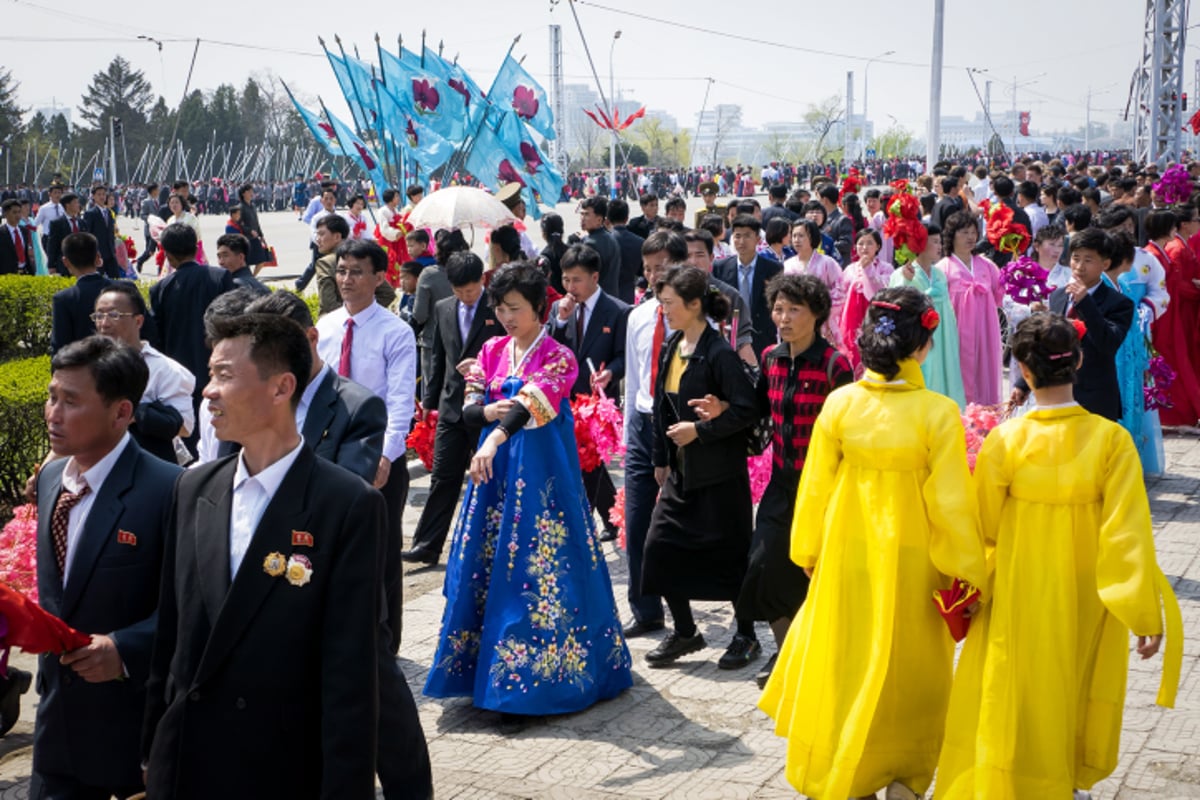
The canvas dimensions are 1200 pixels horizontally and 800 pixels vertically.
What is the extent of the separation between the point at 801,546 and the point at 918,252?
506 cm

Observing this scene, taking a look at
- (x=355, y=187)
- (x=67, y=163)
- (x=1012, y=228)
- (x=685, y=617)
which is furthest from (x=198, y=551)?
(x=67, y=163)

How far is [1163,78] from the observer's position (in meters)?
26.1

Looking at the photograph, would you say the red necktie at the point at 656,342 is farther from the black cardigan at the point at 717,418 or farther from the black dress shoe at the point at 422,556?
the black dress shoe at the point at 422,556

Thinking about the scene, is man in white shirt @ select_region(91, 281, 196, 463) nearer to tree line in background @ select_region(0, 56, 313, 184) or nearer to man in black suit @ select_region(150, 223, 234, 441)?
man in black suit @ select_region(150, 223, 234, 441)

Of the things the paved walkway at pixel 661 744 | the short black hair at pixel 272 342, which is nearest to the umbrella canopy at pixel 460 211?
the paved walkway at pixel 661 744

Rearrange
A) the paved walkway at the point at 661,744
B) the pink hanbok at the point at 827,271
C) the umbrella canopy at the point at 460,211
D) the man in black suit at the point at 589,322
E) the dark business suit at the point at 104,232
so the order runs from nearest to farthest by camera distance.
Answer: the paved walkway at the point at 661,744
the man in black suit at the point at 589,322
the pink hanbok at the point at 827,271
the umbrella canopy at the point at 460,211
the dark business suit at the point at 104,232

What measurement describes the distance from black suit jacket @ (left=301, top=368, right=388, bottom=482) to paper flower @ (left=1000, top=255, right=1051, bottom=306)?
564cm

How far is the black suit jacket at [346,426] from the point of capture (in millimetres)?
4492

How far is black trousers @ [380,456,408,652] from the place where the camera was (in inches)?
199

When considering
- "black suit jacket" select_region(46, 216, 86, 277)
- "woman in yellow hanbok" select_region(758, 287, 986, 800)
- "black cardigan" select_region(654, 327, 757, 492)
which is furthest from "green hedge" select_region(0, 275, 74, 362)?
"woman in yellow hanbok" select_region(758, 287, 986, 800)

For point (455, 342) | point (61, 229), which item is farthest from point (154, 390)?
point (61, 229)

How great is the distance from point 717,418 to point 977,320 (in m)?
4.29

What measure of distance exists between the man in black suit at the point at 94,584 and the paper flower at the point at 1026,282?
6.61 meters

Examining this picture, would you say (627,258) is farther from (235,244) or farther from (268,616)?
(268,616)
